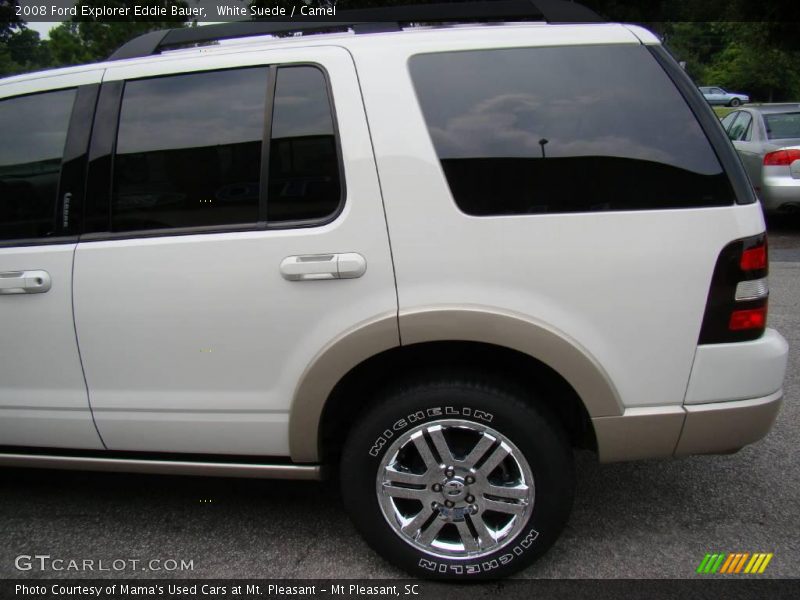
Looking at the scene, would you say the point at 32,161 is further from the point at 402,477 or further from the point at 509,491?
the point at 509,491

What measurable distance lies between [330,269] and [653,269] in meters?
1.02

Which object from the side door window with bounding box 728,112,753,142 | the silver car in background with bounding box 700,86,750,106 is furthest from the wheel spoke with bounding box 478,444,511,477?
the silver car in background with bounding box 700,86,750,106

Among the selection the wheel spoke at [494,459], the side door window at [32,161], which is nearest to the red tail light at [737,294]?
the wheel spoke at [494,459]

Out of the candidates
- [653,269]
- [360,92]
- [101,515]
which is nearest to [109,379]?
[101,515]

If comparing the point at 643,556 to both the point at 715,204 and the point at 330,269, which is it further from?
the point at 330,269

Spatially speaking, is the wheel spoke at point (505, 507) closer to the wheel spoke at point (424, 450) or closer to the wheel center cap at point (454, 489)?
the wheel center cap at point (454, 489)

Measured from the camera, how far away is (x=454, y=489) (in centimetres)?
230

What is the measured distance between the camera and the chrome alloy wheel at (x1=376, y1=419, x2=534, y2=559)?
2258 mm

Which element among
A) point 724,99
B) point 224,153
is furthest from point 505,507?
point 724,99

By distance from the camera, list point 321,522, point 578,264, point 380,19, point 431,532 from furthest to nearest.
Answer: point 321,522 < point 380,19 < point 431,532 < point 578,264

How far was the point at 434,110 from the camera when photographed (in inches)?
87.4

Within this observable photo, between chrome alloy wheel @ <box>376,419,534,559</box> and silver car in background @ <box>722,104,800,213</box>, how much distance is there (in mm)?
7166

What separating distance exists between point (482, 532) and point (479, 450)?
307 mm

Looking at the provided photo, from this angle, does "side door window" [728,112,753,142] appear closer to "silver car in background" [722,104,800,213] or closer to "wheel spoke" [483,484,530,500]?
"silver car in background" [722,104,800,213]
